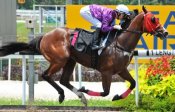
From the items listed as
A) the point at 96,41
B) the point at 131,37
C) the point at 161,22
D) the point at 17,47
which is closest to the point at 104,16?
the point at 96,41

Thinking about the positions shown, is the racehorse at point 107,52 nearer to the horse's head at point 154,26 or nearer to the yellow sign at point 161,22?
the horse's head at point 154,26

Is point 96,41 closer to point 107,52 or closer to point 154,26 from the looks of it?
point 107,52

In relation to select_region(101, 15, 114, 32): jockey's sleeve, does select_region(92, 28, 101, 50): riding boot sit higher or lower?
lower

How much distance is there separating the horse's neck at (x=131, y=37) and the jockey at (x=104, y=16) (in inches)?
5.4

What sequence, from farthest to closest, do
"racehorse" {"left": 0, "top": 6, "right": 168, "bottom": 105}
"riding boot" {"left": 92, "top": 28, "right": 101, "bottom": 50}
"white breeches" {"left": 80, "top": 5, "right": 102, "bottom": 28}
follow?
"white breeches" {"left": 80, "top": 5, "right": 102, "bottom": 28}
"riding boot" {"left": 92, "top": 28, "right": 101, "bottom": 50}
"racehorse" {"left": 0, "top": 6, "right": 168, "bottom": 105}

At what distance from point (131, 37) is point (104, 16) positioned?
0.48 metres

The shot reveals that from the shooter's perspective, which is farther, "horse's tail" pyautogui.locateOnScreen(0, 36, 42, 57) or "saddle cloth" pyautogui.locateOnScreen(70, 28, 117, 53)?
"horse's tail" pyautogui.locateOnScreen(0, 36, 42, 57)

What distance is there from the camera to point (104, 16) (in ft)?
24.4

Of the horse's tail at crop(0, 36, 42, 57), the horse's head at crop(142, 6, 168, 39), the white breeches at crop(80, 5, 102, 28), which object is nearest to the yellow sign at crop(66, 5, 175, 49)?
the horse's tail at crop(0, 36, 42, 57)

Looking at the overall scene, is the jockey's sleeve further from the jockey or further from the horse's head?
the horse's head

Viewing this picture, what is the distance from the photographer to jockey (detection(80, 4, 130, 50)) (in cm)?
739

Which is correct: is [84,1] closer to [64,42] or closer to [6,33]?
[6,33]

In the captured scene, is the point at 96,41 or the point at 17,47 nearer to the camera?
the point at 96,41

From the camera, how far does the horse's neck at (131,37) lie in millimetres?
7421
